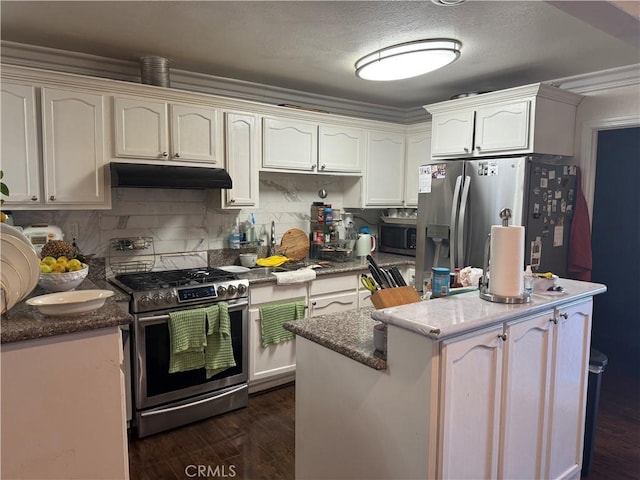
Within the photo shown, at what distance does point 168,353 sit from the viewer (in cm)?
278

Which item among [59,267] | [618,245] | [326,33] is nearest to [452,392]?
[59,267]

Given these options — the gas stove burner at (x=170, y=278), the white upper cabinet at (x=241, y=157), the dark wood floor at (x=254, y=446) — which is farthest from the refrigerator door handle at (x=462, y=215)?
the gas stove burner at (x=170, y=278)

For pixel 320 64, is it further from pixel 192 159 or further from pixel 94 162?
pixel 94 162

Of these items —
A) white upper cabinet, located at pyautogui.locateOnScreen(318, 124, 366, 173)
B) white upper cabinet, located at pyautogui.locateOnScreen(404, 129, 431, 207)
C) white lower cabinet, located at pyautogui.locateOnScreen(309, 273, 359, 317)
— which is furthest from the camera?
white upper cabinet, located at pyautogui.locateOnScreen(404, 129, 431, 207)

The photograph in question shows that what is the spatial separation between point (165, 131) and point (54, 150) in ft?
2.25

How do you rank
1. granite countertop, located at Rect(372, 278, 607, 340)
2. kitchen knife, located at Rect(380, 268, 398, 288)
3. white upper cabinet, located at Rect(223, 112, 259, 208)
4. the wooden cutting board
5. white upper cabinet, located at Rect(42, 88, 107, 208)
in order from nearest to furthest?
granite countertop, located at Rect(372, 278, 607, 340)
kitchen knife, located at Rect(380, 268, 398, 288)
white upper cabinet, located at Rect(42, 88, 107, 208)
white upper cabinet, located at Rect(223, 112, 259, 208)
the wooden cutting board

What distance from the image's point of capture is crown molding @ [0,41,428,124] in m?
2.85

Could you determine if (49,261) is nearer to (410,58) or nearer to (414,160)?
(410,58)

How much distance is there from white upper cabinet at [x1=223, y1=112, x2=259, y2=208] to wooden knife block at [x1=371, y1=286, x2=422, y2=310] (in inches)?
74.2

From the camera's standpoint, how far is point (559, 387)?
6.64 feet

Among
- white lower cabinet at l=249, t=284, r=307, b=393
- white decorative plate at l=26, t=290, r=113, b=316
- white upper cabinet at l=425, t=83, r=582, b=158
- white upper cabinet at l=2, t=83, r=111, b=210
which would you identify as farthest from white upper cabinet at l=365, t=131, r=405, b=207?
white decorative plate at l=26, t=290, r=113, b=316

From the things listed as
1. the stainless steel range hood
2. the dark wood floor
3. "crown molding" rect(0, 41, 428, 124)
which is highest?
"crown molding" rect(0, 41, 428, 124)

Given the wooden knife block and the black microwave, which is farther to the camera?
the black microwave

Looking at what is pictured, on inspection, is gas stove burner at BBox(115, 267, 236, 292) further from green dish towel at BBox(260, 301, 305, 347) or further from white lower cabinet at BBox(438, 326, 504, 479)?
white lower cabinet at BBox(438, 326, 504, 479)
